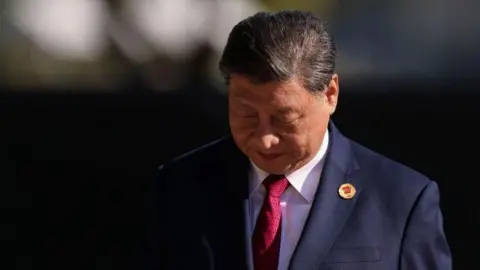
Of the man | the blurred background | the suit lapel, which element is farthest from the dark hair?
the blurred background

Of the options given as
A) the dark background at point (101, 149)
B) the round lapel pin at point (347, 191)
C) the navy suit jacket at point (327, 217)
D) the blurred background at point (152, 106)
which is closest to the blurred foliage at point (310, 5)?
the blurred background at point (152, 106)

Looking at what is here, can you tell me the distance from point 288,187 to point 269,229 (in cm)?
10

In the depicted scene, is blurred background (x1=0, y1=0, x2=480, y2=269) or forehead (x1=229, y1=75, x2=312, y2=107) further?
blurred background (x1=0, y1=0, x2=480, y2=269)

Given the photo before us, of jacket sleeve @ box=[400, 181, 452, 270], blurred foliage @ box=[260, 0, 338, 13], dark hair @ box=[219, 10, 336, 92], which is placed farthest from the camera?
blurred foliage @ box=[260, 0, 338, 13]

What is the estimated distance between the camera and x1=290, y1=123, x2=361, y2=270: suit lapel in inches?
84.5

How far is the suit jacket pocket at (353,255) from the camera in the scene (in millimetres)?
2139

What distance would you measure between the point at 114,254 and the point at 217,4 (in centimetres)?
123

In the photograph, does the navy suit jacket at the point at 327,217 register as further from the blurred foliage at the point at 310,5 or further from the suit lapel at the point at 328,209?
the blurred foliage at the point at 310,5

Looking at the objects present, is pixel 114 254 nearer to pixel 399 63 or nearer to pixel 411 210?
pixel 399 63

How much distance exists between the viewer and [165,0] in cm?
504

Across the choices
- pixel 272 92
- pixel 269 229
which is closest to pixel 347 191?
A: pixel 269 229

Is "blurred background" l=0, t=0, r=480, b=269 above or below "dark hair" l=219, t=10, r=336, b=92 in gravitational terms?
below

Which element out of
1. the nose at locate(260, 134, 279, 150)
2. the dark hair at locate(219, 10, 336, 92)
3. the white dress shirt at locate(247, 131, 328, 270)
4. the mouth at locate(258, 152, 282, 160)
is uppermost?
the dark hair at locate(219, 10, 336, 92)

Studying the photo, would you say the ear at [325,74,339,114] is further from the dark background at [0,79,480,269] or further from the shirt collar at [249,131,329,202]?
the dark background at [0,79,480,269]
